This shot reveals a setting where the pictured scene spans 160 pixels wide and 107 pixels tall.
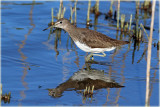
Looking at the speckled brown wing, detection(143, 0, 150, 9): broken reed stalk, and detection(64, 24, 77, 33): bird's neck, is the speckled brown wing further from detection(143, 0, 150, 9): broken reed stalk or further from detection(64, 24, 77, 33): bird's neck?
detection(143, 0, 150, 9): broken reed stalk

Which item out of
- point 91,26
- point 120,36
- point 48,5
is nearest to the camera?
point 120,36

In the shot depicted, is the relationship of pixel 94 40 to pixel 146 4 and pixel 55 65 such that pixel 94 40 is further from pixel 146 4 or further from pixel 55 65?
pixel 146 4

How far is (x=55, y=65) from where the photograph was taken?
895 cm

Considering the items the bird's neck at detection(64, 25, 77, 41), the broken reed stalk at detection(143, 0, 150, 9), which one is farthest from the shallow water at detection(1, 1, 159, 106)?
the broken reed stalk at detection(143, 0, 150, 9)

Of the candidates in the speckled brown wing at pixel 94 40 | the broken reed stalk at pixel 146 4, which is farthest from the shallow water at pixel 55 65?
the broken reed stalk at pixel 146 4

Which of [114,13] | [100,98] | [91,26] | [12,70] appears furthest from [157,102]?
[114,13]

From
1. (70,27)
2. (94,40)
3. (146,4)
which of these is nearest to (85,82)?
(94,40)

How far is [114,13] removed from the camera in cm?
1428

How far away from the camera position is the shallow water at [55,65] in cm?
700

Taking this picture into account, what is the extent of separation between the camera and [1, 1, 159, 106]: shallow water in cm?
700

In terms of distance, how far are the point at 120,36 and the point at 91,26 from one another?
5.09 ft

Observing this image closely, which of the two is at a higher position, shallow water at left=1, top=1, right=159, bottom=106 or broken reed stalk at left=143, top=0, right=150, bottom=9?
broken reed stalk at left=143, top=0, right=150, bottom=9

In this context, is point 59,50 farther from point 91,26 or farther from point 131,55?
point 91,26

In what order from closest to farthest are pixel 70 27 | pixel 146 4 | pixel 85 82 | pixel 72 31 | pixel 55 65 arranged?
pixel 85 82 → pixel 55 65 → pixel 72 31 → pixel 70 27 → pixel 146 4
